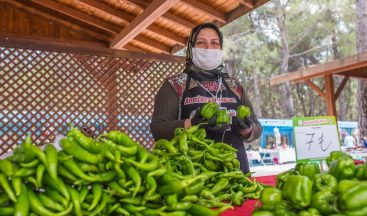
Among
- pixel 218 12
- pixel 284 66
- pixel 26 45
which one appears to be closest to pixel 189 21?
pixel 218 12

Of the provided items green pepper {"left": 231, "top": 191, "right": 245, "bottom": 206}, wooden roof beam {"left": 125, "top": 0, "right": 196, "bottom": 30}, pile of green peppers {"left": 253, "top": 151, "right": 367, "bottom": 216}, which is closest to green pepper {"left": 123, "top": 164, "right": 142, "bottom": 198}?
pile of green peppers {"left": 253, "top": 151, "right": 367, "bottom": 216}

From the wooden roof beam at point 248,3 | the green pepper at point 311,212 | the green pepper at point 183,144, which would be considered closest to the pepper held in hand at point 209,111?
the green pepper at point 183,144

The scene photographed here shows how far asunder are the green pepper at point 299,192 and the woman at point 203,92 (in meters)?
1.29

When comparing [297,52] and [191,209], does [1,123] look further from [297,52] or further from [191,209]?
[297,52]

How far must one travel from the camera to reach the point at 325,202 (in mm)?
1032

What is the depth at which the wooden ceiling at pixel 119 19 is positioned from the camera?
216 inches

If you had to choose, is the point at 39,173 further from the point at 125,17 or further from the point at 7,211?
the point at 125,17

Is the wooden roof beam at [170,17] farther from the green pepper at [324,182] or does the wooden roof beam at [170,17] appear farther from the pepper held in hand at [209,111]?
the green pepper at [324,182]

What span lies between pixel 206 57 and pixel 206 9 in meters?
3.02

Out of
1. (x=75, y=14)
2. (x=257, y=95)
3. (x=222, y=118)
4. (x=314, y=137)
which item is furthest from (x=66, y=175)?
(x=257, y=95)

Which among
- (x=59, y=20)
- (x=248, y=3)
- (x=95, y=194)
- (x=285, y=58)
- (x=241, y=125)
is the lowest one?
(x=95, y=194)

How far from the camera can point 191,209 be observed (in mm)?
1200

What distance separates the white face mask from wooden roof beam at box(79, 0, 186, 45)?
154 inches

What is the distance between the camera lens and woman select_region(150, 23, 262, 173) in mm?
2537
